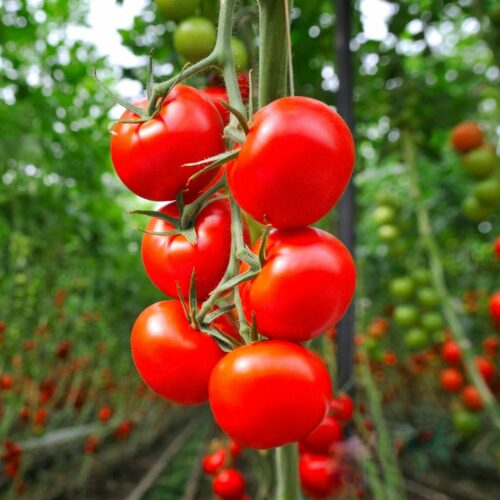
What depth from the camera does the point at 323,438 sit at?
28.8 inches

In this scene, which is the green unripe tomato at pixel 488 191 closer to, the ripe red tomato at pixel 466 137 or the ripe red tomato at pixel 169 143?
the ripe red tomato at pixel 466 137

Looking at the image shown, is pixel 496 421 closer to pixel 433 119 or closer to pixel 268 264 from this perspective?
pixel 433 119

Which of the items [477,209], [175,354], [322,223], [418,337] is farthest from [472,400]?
[175,354]

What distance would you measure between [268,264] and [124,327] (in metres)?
3.56

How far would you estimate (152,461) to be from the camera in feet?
11.4

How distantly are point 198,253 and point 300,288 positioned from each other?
0.09 m

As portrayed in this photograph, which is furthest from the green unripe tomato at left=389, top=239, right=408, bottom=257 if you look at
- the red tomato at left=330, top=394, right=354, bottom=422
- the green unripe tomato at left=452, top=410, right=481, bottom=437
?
the red tomato at left=330, top=394, right=354, bottom=422

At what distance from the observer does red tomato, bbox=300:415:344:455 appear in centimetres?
72

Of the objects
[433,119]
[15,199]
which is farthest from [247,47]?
[15,199]

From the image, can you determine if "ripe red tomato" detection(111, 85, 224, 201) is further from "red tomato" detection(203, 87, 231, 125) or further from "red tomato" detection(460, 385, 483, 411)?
"red tomato" detection(460, 385, 483, 411)

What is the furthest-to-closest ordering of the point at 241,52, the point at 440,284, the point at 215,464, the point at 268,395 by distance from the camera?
1. the point at 440,284
2. the point at 215,464
3. the point at 241,52
4. the point at 268,395

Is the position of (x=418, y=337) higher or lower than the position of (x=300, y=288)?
lower

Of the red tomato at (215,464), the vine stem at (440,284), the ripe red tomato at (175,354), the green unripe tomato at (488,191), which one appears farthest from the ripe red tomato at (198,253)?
the green unripe tomato at (488,191)

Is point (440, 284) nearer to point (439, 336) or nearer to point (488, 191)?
point (488, 191)
